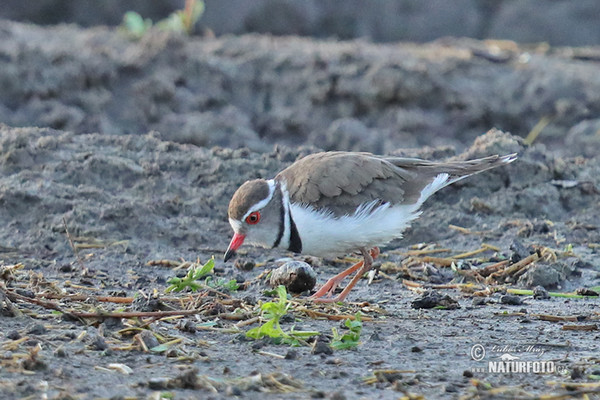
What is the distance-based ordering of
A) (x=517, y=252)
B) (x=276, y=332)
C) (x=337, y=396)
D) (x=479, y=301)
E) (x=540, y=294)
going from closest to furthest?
1. (x=337, y=396)
2. (x=276, y=332)
3. (x=479, y=301)
4. (x=540, y=294)
5. (x=517, y=252)

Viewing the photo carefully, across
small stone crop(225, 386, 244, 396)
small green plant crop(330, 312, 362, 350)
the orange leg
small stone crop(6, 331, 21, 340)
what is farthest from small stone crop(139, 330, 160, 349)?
the orange leg

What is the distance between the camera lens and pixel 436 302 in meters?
6.02

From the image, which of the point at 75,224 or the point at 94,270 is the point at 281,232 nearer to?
the point at 94,270

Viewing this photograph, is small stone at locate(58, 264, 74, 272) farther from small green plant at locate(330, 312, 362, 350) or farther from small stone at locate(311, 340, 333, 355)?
small stone at locate(311, 340, 333, 355)

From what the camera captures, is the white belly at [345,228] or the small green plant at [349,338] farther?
the white belly at [345,228]

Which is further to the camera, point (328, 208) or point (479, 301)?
point (479, 301)

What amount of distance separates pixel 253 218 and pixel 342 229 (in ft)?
2.11

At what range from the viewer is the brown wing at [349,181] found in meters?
6.11

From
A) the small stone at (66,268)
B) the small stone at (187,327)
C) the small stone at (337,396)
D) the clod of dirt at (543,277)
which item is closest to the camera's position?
the small stone at (337,396)

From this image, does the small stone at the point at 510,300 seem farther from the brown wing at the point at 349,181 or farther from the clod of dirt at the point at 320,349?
the clod of dirt at the point at 320,349

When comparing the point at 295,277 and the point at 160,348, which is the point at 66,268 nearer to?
the point at 295,277

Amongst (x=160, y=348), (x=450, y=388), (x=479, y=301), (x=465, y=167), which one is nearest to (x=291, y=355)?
(x=160, y=348)

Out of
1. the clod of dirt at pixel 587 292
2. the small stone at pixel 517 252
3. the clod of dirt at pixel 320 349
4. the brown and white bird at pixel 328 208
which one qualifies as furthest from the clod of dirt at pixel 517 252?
the clod of dirt at pixel 320 349

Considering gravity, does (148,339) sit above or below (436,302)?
below
